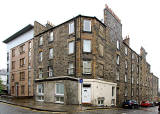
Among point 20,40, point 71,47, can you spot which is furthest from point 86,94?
point 20,40

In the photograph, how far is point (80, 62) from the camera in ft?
66.1

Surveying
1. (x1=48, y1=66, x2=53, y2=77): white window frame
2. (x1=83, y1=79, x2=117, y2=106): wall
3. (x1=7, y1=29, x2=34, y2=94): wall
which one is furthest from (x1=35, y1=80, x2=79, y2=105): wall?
(x1=7, y1=29, x2=34, y2=94): wall

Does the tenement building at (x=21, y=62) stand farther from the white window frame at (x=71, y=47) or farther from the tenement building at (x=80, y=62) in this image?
the white window frame at (x=71, y=47)

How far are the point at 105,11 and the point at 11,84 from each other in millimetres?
26081

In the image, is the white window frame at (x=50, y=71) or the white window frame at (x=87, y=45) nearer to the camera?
the white window frame at (x=87, y=45)

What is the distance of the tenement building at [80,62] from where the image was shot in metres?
19.4

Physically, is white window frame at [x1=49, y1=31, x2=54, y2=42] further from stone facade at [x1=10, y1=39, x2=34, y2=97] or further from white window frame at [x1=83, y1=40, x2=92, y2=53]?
stone facade at [x1=10, y1=39, x2=34, y2=97]

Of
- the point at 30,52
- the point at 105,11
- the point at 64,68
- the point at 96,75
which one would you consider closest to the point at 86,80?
the point at 96,75

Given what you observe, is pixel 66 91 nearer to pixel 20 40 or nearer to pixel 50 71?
pixel 50 71

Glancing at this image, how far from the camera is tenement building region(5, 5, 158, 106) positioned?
1941 cm

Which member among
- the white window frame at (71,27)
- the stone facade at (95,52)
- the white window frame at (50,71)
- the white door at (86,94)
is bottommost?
the white door at (86,94)

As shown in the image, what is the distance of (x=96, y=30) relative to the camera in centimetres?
2127

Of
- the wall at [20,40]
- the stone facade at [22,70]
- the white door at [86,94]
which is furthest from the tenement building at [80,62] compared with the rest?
the wall at [20,40]

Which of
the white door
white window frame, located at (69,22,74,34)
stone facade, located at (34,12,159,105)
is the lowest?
the white door
